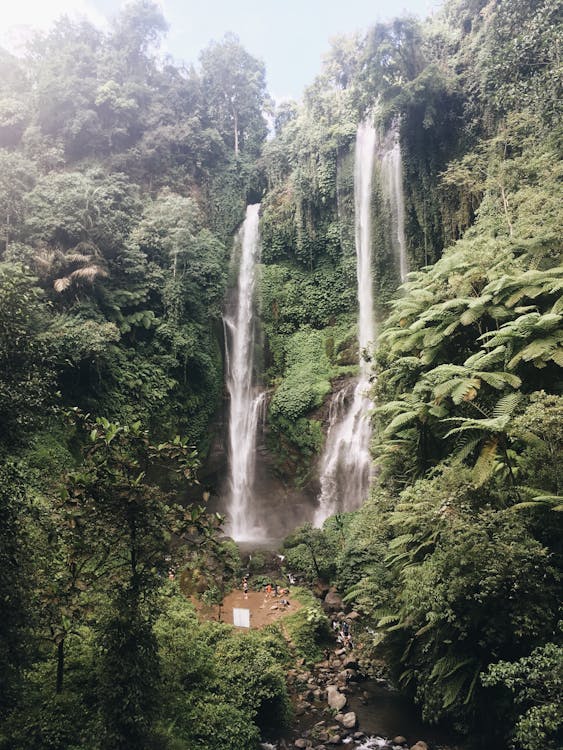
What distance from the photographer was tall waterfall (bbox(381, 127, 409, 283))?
2016 centimetres

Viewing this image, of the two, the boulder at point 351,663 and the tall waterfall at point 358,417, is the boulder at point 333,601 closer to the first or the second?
the boulder at point 351,663

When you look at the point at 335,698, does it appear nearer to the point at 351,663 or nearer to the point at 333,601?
the point at 351,663

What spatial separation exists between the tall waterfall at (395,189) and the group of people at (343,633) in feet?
43.6

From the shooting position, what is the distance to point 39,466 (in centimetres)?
1335

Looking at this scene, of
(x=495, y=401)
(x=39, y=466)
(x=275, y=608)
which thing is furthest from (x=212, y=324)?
(x=495, y=401)

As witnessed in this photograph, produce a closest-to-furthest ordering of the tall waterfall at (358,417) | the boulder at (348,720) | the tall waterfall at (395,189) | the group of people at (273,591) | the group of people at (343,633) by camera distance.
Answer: the boulder at (348,720), the group of people at (343,633), the group of people at (273,591), the tall waterfall at (358,417), the tall waterfall at (395,189)

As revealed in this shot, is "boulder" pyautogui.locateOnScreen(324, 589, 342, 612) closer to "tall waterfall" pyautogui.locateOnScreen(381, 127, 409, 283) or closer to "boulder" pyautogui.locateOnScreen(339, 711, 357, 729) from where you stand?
"boulder" pyautogui.locateOnScreen(339, 711, 357, 729)

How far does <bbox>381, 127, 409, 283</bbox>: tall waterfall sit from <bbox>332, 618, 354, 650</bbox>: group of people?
13.3 m

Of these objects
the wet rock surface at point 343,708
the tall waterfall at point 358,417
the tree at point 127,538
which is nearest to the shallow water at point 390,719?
the wet rock surface at point 343,708

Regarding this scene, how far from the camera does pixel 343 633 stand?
1202cm

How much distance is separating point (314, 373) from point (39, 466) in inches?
478

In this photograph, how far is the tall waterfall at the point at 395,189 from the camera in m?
20.2

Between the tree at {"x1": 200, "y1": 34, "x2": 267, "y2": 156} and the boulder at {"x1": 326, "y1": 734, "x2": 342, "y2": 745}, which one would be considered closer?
the boulder at {"x1": 326, "y1": 734, "x2": 342, "y2": 745}

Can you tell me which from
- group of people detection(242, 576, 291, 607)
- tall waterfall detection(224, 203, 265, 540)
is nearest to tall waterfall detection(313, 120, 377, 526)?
tall waterfall detection(224, 203, 265, 540)
